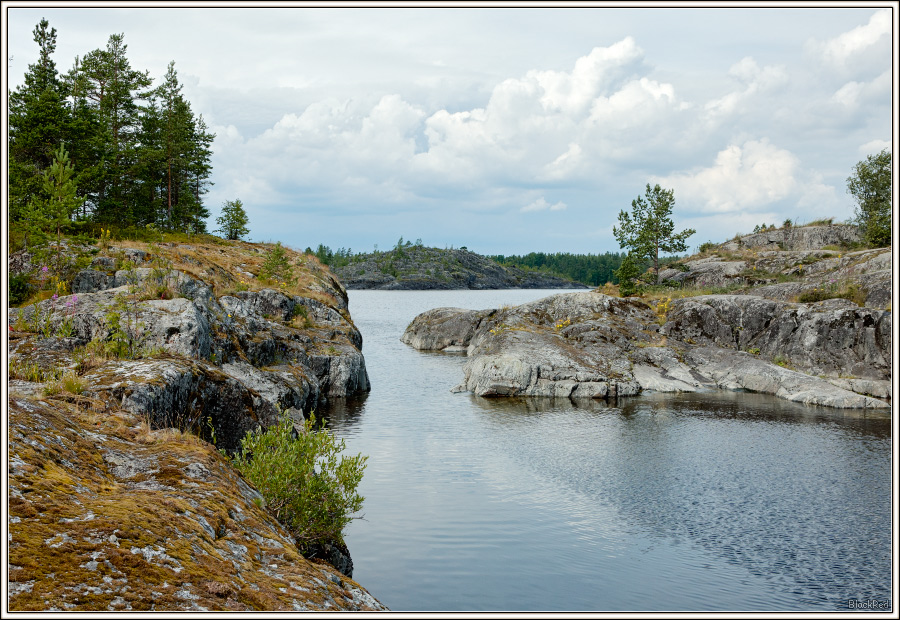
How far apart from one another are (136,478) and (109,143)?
56.3 metres

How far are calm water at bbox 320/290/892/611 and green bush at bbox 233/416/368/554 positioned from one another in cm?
347

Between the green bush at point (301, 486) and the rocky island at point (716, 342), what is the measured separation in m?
31.3

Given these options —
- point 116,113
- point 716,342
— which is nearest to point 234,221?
point 116,113

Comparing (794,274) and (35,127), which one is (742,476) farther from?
(35,127)

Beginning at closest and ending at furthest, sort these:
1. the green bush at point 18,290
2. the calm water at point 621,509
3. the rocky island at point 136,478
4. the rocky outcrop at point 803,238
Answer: the rocky island at point 136,478 < the calm water at point 621,509 < the green bush at point 18,290 < the rocky outcrop at point 803,238

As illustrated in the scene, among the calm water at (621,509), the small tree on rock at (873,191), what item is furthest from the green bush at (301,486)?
the small tree on rock at (873,191)

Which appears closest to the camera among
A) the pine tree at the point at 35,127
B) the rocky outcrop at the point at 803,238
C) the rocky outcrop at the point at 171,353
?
the rocky outcrop at the point at 171,353

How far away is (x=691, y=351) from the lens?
5059 centimetres

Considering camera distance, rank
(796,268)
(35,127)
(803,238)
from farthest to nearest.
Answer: (803,238), (796,268), (35,127)

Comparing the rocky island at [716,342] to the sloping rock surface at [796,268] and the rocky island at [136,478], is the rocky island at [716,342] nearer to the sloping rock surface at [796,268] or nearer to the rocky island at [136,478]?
the sloping rock surface at [796,268]

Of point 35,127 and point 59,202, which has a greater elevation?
point 35,127

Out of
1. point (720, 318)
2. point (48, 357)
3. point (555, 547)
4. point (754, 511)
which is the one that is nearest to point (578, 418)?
point (754, 511)

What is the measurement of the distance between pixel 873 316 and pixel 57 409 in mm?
53800

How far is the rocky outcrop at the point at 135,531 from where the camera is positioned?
5422 millimetres
